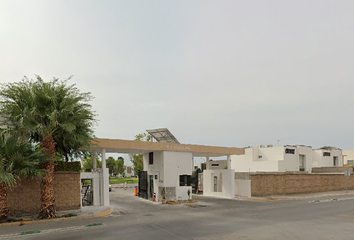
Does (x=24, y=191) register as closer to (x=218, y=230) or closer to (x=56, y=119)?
(x=56, y=119)

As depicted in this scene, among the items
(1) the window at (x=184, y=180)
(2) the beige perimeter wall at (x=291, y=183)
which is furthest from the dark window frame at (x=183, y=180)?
(2) the beige perimeter wall at (x=291, y=183)

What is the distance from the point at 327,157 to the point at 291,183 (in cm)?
4705

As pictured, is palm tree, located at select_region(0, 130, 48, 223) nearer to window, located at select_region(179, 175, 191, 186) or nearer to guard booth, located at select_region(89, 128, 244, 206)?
guard booth, located at select_region(89, 128, 244, 206)

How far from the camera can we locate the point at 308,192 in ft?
117

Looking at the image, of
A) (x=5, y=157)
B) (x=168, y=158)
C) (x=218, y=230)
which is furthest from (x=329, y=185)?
(x=5, y=157)

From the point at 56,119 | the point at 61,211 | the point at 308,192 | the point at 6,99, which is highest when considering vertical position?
the point at 6,99

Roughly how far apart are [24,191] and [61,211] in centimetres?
245

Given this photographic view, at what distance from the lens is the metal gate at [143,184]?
1094 inches

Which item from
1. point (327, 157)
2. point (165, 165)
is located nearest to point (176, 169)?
point (165, 165)

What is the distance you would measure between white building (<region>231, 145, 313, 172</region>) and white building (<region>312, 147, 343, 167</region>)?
11.3 ft

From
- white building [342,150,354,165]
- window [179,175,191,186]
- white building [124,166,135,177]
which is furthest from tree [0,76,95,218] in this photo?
white building [342,150,354,165]

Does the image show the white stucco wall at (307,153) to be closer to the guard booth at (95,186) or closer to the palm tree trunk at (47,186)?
the guard booth at (95,186)

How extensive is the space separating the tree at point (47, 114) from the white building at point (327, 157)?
67.2 metres

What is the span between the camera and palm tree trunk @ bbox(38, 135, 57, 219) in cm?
1661
